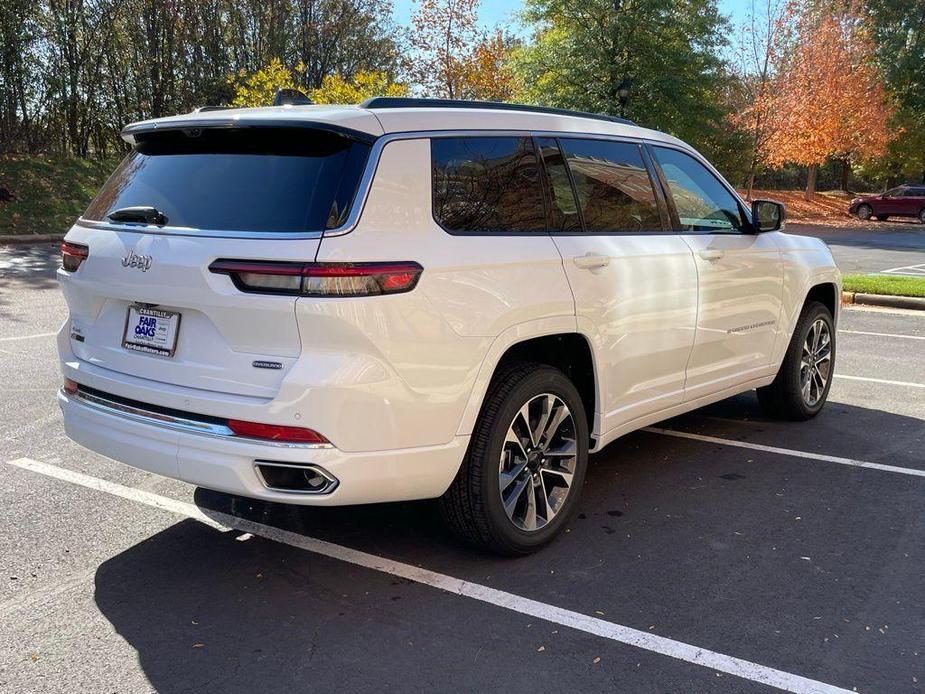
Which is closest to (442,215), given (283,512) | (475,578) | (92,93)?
(475,578)

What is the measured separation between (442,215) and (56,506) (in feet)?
8.14

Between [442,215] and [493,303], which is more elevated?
[442,215]

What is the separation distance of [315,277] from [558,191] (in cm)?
150

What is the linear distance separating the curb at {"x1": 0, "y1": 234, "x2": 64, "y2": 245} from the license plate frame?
17900 millimetres

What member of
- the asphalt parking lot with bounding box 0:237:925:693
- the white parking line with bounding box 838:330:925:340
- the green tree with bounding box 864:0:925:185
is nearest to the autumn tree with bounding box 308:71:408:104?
the white parking line with bounding box 838:330:925:340

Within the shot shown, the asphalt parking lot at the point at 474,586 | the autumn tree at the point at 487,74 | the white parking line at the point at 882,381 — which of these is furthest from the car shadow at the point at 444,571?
the autumn tree at the point at 487,74

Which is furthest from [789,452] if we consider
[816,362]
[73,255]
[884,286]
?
[884,286]

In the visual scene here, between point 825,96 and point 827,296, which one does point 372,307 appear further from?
point 825,96

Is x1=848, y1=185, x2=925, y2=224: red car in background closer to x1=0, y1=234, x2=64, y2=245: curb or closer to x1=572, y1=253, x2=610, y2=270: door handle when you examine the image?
x1=0, y1=234, x2=64, y2=245: curb

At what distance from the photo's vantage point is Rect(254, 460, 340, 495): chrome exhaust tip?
10.8 feet

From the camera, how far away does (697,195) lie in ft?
17.0

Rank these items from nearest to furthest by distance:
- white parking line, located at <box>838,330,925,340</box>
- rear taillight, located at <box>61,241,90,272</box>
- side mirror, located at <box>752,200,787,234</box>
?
rear taillight, located at <box>61,241,90,272</box> → side mirror, located at <box>752,200,787,234</box> → white parking line, located at <box>838,330,925,340</box>

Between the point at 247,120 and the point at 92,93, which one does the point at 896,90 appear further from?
the point at 247,120

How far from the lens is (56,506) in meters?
4.38
